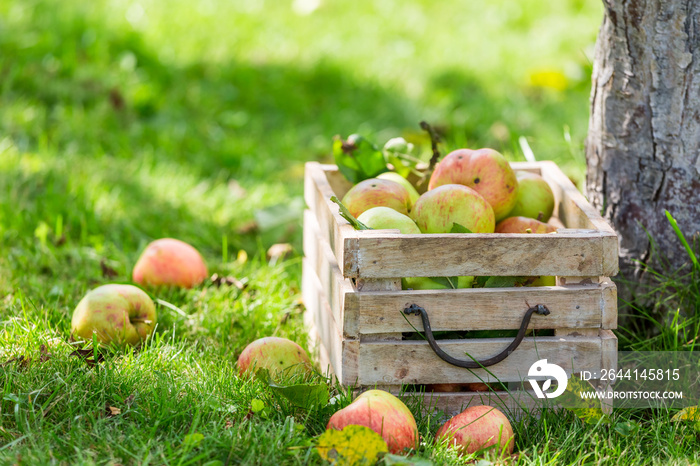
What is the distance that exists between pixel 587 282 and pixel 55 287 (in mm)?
1859

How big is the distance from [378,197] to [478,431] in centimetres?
77

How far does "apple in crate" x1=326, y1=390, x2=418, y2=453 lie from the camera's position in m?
1.77

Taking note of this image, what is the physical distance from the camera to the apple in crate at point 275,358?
216 cm

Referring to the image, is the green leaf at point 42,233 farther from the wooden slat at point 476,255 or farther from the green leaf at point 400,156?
the wooden slat at point 476,255

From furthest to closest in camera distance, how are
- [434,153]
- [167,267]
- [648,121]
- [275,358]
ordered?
[167,267] < [434,153] < [648,121] < [275,358]

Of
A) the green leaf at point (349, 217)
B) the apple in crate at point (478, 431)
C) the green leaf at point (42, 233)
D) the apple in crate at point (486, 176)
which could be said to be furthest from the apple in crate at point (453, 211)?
the green leaf at point (42, 233)

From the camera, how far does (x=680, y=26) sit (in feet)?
7.46

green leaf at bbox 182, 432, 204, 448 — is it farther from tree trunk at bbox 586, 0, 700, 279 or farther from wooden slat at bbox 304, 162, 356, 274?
tree trunk at bbox 586, 0, 700, 279

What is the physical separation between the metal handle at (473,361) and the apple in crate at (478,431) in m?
0.13

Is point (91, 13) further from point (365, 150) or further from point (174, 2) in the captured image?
point (365, 150)

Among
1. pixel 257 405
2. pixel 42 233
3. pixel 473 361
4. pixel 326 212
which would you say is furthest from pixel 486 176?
pixel 42 233

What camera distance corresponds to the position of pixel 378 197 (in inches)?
89.6

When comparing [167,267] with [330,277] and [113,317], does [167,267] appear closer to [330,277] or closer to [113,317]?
[113,317]

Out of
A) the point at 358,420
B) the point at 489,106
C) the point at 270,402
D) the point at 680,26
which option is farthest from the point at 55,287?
the point at 489,106
